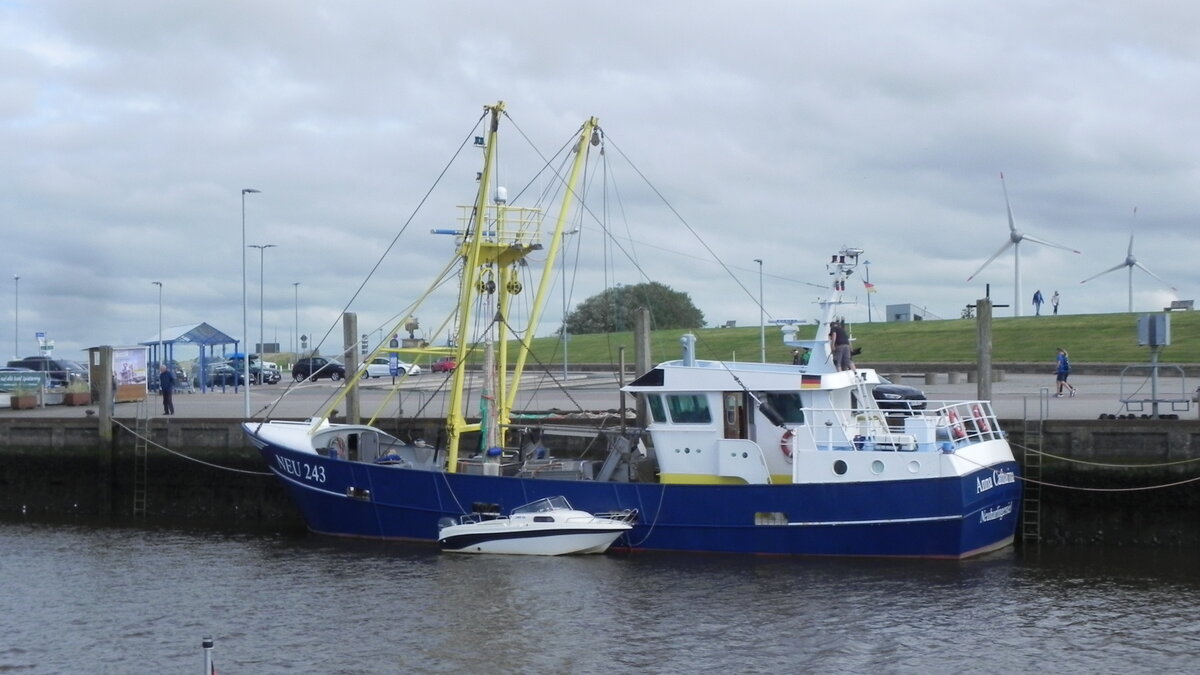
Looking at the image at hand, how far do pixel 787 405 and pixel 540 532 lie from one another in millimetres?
4728

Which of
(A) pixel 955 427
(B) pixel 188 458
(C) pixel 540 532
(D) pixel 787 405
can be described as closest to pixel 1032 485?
(A) pixel 955 427

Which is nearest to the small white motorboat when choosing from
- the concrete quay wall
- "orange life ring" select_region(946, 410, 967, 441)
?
the concrete quay wall

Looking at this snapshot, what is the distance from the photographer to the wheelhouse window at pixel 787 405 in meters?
22.2

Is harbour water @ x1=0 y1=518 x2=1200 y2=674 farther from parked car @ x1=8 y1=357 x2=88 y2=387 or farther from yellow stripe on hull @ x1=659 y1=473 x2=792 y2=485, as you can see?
parked car @ x1=8 y1=357 x2=88 y2=387

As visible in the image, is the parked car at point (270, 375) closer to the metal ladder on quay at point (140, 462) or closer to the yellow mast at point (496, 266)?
the metal ladder on quay at point (140, 462)

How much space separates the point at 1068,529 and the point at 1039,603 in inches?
193

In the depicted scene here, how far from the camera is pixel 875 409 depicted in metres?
22.5

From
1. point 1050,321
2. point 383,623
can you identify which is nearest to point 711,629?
point 383,623

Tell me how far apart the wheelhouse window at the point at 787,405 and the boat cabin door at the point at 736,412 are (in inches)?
18.2

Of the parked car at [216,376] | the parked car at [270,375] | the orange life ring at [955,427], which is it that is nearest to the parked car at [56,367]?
the parked car at [216,376]

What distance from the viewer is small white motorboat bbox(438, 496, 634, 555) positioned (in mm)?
21719

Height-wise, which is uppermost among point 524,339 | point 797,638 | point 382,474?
point 524,339

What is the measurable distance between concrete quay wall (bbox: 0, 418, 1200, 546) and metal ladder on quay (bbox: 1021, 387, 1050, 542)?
0.20 feet

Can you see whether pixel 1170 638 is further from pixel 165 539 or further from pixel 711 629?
pixel 165 539
